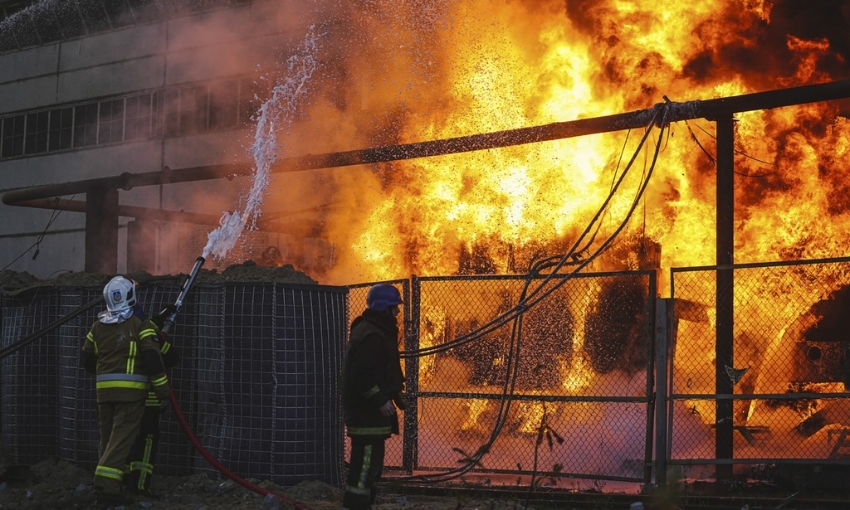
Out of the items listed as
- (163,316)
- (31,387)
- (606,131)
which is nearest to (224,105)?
(31,387)

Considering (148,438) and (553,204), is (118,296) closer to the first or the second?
(148,438)

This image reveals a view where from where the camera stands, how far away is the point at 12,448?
8.88 m

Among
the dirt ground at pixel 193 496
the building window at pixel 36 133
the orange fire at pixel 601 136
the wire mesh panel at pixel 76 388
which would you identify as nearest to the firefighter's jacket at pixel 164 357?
the dirt ground at pixel 193 496

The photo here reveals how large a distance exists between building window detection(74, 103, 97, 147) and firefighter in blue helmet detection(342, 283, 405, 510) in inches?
723

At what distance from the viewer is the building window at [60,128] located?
23.3 m

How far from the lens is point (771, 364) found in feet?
34.2

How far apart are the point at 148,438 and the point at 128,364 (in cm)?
79

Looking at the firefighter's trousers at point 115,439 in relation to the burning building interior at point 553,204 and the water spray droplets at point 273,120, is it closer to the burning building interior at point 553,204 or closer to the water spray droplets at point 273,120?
the burning building interior at point 553,204

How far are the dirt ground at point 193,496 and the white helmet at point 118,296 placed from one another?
5.38 ft

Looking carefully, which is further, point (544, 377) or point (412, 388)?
point (544, 377)

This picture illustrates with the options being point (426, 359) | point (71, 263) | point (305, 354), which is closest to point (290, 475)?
point (305, 354)

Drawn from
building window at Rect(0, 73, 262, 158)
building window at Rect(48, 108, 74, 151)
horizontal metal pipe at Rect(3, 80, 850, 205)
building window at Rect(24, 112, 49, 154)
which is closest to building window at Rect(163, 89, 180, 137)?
building window at Rect(0, 73, 262, 158)

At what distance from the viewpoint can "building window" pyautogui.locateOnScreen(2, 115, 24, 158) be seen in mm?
24359

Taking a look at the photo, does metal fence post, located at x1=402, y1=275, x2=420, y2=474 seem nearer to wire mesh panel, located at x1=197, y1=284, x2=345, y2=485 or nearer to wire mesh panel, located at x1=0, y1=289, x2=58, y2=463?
wire mesh panel, located at x1=197, y1=284, x2=345, y2=485
